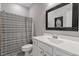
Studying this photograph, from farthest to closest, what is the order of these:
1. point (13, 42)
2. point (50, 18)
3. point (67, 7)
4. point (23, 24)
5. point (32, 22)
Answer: point (32, 22)
point (23, 24)
point (13, 42)
point (50, 18)
point (67, 7)

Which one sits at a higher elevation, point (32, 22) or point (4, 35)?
point (32, 22)

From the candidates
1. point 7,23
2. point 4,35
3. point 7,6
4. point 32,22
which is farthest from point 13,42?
point 7,6

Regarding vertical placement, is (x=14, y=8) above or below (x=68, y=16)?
above

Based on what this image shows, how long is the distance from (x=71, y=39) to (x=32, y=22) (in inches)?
77.3

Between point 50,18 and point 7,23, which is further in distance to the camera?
point 7,23

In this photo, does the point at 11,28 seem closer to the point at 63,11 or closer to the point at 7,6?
the point at 7,6

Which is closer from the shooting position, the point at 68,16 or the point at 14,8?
the point at 68,16

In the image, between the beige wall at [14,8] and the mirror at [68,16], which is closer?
the mirror at [68,16]

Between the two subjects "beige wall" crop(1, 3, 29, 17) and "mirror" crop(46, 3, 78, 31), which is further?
"beige wall" crop(1, 3, 29, 17)

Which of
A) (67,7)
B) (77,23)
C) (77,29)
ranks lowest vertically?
(77,29)

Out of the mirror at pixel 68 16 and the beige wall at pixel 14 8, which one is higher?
the beige wall at pixel 14 8

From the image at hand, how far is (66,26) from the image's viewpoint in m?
1.28

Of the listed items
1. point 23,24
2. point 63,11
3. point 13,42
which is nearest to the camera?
point 63,11

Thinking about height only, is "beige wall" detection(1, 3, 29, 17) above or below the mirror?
above
